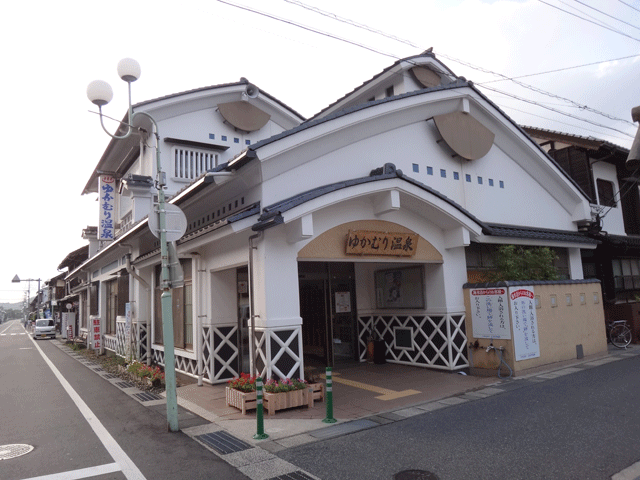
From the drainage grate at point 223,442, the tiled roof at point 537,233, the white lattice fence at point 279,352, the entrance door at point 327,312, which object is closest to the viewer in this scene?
the drainage grate at point 223,442

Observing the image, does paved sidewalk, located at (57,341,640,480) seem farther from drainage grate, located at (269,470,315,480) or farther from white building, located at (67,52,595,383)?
white building, located at (67,52,595,383)

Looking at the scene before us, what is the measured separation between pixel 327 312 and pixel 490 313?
4.61 meters

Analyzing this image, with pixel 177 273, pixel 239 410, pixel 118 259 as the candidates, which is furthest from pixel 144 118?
pixel 239 410

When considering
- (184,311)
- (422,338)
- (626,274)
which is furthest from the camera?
(626,274)

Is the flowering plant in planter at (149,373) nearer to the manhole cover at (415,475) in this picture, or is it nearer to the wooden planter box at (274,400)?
the wooden planter box at (274,400)

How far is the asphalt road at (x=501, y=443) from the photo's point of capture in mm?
5547

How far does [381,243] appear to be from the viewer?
11.0 meters

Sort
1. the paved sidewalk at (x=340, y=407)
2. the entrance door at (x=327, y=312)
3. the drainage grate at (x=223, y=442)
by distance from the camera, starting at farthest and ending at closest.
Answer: the entrance door at (x=327, y=312), the drainage grate at (x=223, y=442), the paved sidewalk at (x=340, y=407)

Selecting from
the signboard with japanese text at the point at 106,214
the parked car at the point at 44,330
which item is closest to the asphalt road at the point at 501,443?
the signboard with japanese text at the point at 106,214

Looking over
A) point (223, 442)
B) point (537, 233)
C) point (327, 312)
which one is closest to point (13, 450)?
point (223, 442)

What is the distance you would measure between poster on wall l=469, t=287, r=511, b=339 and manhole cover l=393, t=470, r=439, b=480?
6.38 meters

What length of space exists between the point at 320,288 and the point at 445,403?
19.7ft

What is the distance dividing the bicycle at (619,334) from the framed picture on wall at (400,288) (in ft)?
26.8

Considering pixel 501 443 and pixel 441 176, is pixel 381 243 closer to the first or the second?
pixel 441 176
